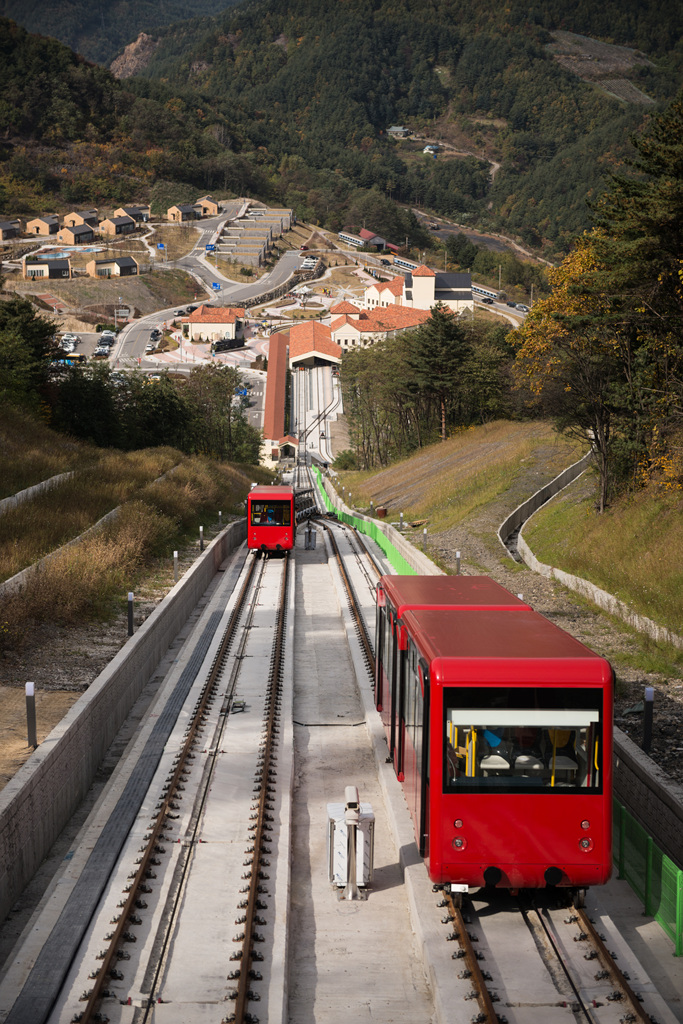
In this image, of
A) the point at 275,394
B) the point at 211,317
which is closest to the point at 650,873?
the point at 275,394

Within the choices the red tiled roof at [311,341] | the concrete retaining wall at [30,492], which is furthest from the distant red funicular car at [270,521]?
the red tiled roof at [311,341]

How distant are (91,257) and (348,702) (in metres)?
186

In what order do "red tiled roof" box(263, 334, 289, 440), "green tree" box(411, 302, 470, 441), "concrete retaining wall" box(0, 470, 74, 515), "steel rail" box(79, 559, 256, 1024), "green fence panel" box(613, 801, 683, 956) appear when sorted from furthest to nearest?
"red tiled roof" box(263, 334, 289, 440) < "green tree" box(411, 302, 470, 441) < "concrete retaining wall" box(0, 470, 74, 515) < "green fence panel" box(613, 801, 683, 956) < "steel rail" box(79, 559, 256, 1024)

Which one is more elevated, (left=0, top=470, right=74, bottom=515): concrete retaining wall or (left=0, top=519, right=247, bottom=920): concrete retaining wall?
(left=0, top=470, right=74, bottom=515): concrete retaining wall

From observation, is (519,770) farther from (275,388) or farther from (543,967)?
(275,388)

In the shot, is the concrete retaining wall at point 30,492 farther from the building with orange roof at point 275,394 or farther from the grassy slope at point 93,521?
the building with orange roof at point 275,394

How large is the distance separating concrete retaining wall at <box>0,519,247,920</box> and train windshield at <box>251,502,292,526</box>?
52.2 ft

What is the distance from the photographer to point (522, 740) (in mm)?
8883

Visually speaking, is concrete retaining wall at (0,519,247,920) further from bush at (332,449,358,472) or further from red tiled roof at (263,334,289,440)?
red tiled roof at (263,334,289,440)

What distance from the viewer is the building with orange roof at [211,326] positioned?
152m

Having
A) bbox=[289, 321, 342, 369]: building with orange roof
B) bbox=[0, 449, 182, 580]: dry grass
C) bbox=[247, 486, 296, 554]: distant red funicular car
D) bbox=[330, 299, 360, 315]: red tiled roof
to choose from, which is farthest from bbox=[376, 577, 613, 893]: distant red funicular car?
bbox=[330, 299, 360, 315]: red tiled roof

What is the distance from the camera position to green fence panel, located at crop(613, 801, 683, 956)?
902 cm

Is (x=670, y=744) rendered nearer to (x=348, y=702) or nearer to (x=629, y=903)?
(x=629, y=903)

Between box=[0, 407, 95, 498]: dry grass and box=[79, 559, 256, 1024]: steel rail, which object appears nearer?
box=[79, 559, 256, 1024]: steel rail
